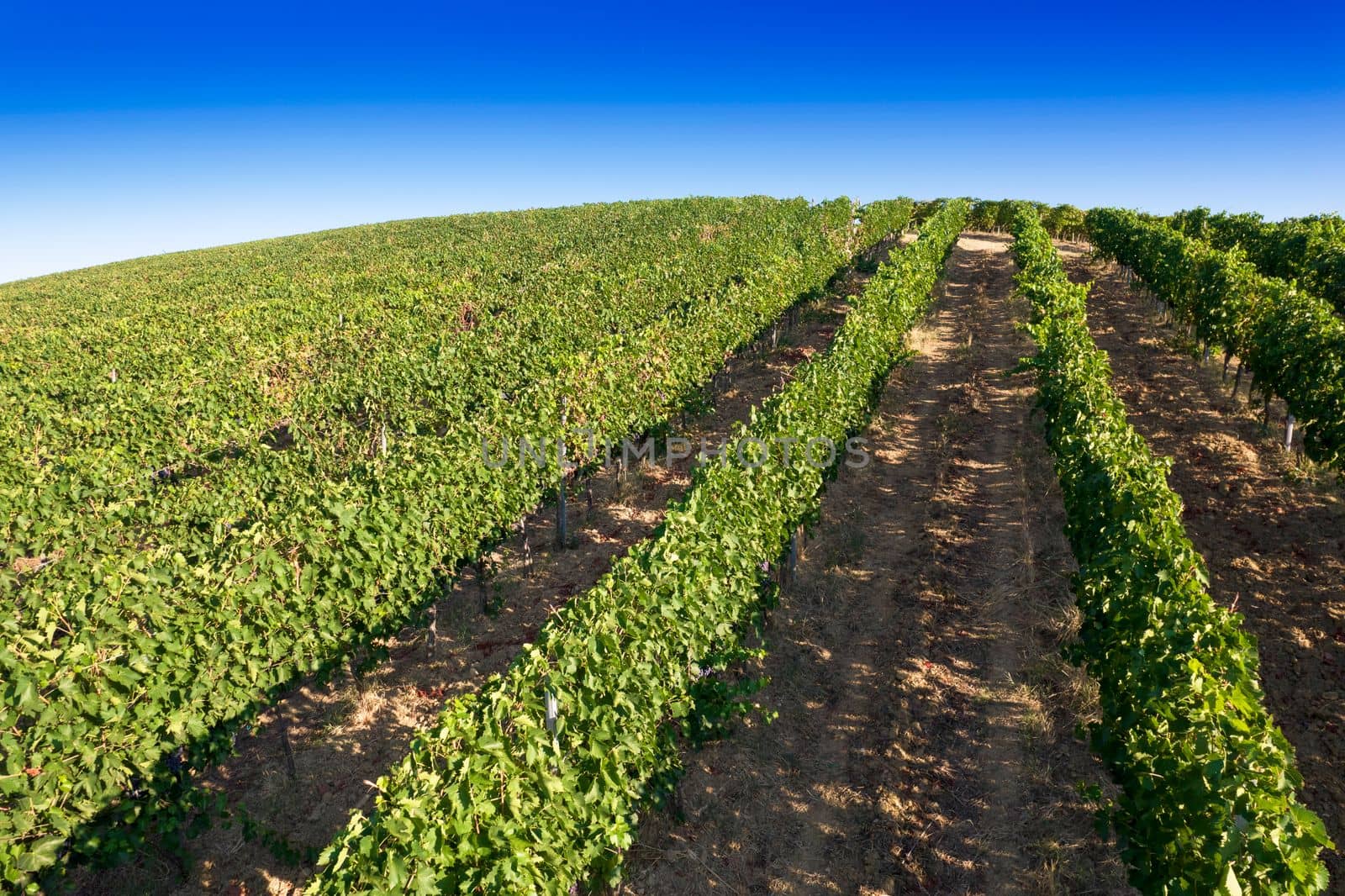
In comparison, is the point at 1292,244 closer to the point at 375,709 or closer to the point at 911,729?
the point at 911,729

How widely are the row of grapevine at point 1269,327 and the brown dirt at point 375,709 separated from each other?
12195 mm

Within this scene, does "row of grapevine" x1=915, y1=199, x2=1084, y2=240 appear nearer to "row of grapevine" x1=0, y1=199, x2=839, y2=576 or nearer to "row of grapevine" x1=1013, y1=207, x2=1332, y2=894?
"row of grapevine" x1=0, y1=199, x2=839, y2=576

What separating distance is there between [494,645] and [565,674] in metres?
4.90

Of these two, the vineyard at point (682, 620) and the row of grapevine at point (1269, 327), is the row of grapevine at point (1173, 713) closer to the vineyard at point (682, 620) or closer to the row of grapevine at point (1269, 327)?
the vineyard at point (682, 620)

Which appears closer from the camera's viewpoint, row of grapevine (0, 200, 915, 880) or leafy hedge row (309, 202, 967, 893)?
leafy hedge row (309, 202, 967, 893)

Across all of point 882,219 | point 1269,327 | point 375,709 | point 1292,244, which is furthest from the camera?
point 882,219

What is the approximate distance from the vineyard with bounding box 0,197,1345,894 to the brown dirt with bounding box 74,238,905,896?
6 centimetres

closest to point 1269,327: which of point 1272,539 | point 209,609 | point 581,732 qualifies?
point 1272,539

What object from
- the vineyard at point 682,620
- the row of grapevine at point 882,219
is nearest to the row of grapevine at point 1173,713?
the vineyard at point 682,620

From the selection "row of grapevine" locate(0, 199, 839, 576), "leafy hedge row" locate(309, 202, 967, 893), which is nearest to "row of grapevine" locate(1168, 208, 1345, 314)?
"row of grapevine" locate(0, 199, 839, 576)

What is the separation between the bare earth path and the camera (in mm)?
6508

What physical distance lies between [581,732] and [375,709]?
189 inches

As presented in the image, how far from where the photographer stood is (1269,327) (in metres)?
15.0

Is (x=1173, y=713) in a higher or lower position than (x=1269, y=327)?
lower
